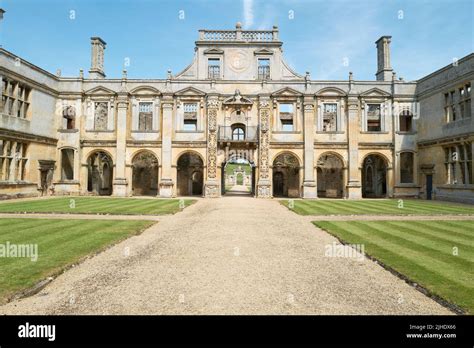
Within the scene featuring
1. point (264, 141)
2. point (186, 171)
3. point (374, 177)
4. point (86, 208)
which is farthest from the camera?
point (374, 177)

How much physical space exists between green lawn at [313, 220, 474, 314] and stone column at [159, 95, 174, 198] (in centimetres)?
1814

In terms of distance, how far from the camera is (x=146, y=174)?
112 ft

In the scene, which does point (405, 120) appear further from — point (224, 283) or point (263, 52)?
point (224, 283)

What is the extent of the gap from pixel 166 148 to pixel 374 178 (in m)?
22.2

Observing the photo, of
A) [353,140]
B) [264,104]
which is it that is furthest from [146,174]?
[353,140]

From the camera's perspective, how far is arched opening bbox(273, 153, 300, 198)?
105 ft

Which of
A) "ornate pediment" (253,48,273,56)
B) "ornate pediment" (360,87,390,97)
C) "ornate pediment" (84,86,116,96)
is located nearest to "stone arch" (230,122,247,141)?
"ornate pediment" (253,48,273,56)

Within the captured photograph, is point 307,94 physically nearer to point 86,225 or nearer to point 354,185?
point 354,185

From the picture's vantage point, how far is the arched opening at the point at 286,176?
3203 centimetres

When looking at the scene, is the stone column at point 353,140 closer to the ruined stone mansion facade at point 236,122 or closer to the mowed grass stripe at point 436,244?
the ruined stone mansion facade at point 236,122

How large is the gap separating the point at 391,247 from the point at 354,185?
21116mm

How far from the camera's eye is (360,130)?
28.9m
